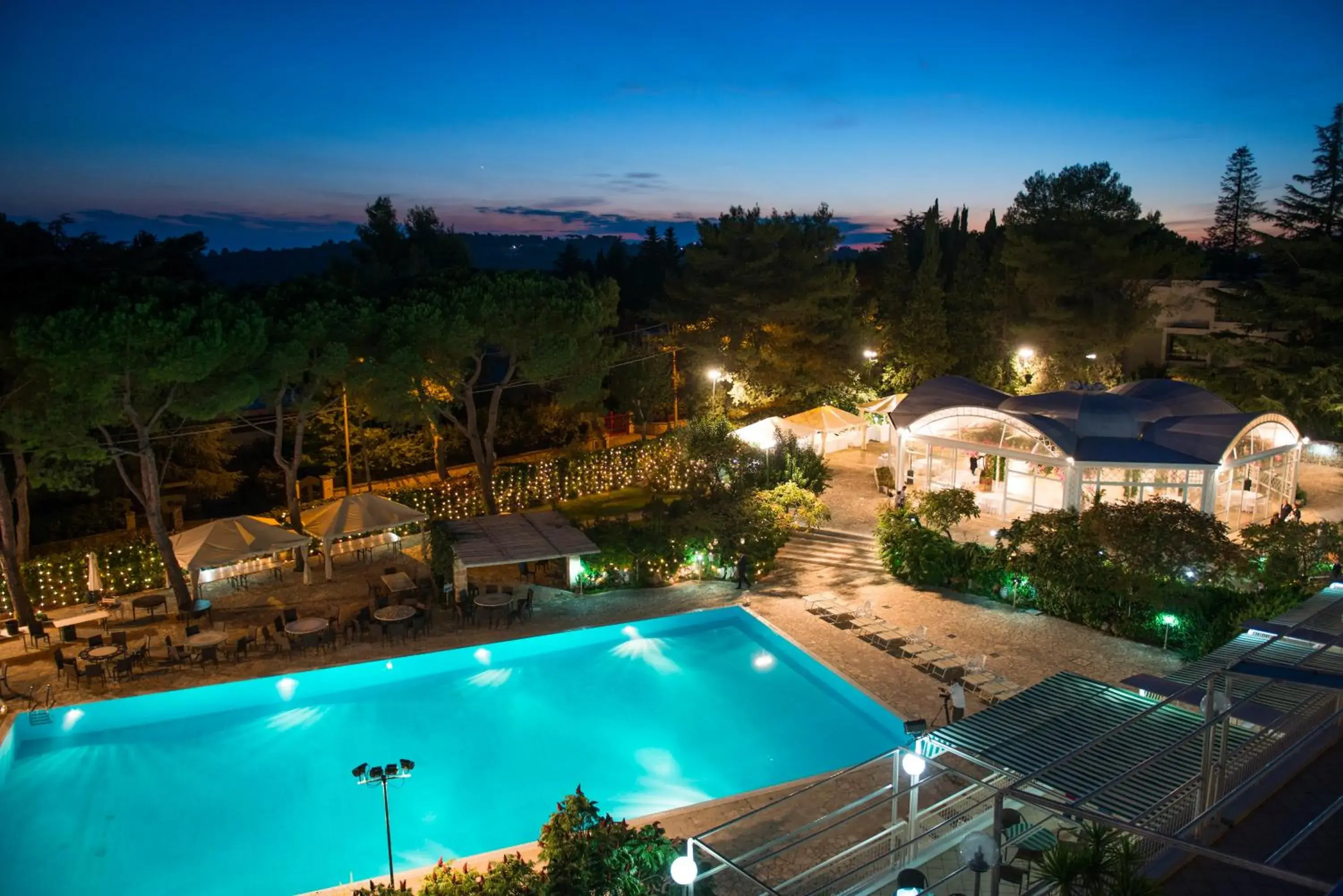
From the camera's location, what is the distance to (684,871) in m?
7.36

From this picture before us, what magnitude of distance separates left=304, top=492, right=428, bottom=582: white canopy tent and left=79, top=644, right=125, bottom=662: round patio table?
475 centimetres

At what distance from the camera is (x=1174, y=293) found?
3809 cm

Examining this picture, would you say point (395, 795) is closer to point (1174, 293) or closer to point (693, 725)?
point (693, 725)

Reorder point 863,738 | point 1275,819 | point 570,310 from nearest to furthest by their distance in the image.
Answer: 1. point 1275,819
2. point 863,738
3. point 570,310

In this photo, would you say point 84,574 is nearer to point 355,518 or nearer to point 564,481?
point 355,518

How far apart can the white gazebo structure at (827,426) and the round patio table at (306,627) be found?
1559cm

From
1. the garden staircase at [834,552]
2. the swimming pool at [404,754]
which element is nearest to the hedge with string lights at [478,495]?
the garden staircase at [834,552]

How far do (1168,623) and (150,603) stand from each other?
62.8 ft

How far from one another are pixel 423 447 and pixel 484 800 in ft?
56.0

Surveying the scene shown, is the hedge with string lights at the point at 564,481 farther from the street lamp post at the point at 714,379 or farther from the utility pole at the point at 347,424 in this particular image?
the street lamp post at the point at 714,379

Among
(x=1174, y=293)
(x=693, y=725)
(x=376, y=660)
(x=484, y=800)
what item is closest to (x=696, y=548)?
(x=693, y=725)

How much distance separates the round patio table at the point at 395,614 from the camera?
675 inches

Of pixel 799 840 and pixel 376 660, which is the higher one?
pixel 799 840

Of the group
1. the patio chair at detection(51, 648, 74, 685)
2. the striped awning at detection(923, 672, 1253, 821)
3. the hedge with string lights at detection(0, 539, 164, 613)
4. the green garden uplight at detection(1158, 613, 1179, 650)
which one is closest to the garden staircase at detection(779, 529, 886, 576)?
the green garden uplight at detection(1158, 613, 1179, 650)
